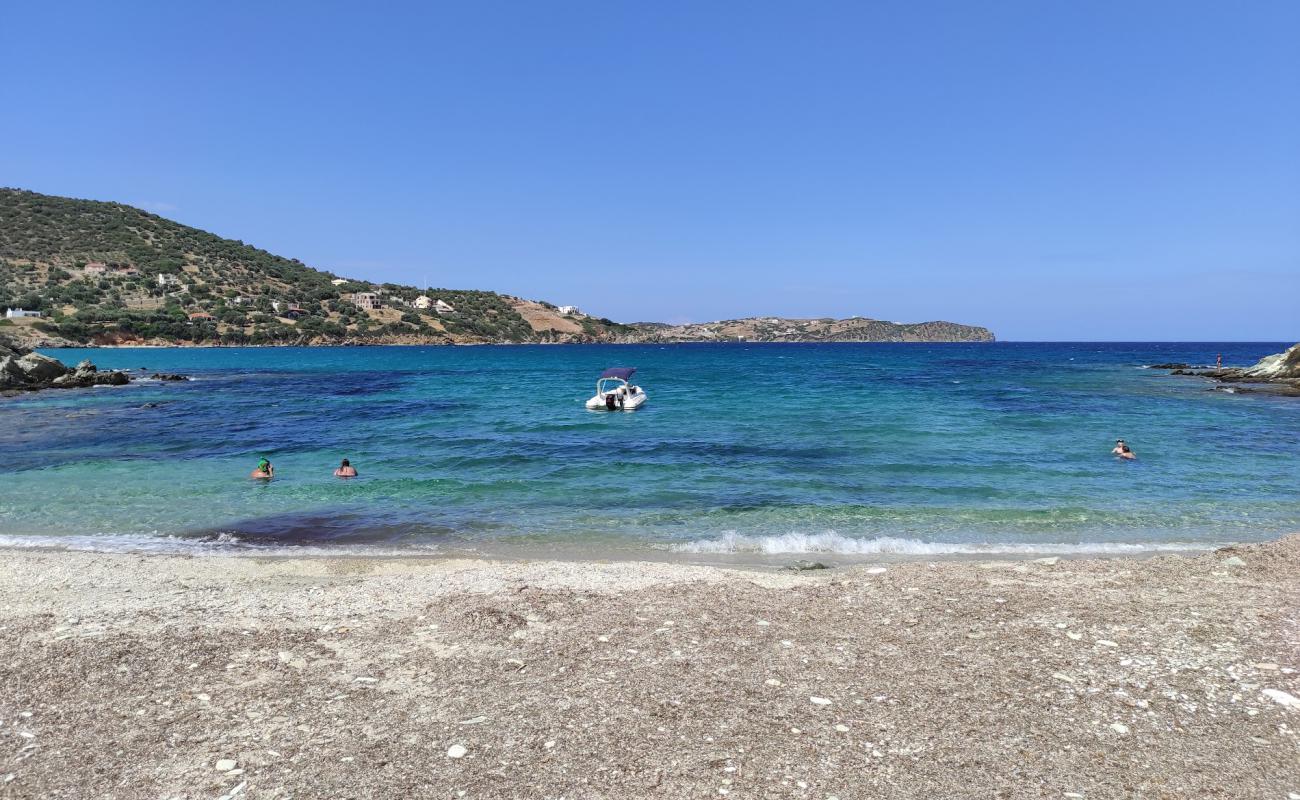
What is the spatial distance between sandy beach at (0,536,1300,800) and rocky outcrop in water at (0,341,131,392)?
48075 millimetres

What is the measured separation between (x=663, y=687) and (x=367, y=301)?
175635mm

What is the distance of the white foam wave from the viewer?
499 inches

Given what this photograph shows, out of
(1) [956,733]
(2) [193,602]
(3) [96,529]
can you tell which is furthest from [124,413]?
(1) [956,733]

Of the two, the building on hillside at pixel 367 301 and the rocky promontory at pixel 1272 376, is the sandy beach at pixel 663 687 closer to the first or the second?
the rocky promontory at pixel 1272 376

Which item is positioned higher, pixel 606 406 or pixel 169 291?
pixel 169 291

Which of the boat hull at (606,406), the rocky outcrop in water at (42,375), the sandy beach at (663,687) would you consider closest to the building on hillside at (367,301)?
the rocky outcrop in water at (42,375)

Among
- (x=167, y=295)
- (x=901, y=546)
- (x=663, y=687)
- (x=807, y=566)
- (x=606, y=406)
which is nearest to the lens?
(x=663, y=687)

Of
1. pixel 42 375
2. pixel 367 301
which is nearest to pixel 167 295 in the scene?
pixel 367 301

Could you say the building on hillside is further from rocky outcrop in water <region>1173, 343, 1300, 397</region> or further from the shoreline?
the shoreline

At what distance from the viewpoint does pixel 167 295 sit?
412 ft

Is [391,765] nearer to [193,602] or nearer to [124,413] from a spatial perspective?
[193,602]

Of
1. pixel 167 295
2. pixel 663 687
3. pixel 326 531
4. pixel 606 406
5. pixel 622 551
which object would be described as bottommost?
pixel 326 531

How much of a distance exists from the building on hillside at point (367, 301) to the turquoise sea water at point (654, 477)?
129 metres

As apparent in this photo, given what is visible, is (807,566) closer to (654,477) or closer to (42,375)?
(654,477)
